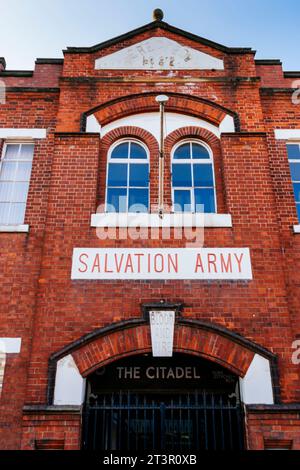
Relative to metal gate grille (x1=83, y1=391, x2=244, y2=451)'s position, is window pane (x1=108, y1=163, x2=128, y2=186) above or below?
above

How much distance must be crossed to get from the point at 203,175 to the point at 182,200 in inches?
25.6

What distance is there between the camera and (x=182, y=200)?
8.38 m

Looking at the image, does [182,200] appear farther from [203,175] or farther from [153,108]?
[153,108]

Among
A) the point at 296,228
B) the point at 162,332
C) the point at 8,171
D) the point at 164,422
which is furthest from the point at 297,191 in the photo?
the point at 8,171

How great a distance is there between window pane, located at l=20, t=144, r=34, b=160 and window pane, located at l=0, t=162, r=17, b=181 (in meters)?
0.23

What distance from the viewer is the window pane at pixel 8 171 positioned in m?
8.72

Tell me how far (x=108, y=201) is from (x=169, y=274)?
185cm

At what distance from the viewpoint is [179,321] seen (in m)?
7.02

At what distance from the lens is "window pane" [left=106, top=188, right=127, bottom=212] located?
8266 millimetres

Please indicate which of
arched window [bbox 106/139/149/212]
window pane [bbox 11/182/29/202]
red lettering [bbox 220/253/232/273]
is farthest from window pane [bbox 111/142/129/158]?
red lettering [bbox 220/253/232/273]

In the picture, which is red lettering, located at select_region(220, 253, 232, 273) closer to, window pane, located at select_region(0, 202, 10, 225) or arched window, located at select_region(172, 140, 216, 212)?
arched window, located at select_region(172, 140, 216, 212)

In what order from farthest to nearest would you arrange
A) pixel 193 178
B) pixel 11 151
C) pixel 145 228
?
1. pixel 11 151
2. pixel 193 178
3. pixel 145 228
